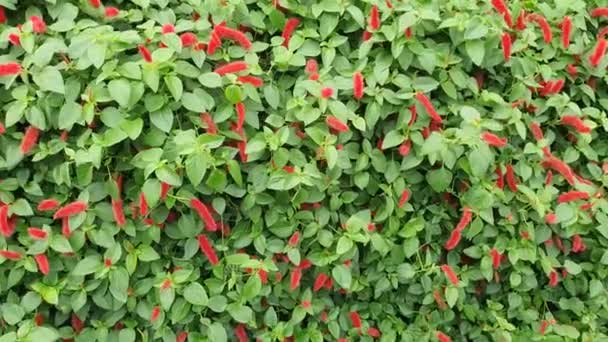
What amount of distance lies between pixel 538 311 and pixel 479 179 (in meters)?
0.57

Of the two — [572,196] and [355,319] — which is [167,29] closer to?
[355,319]

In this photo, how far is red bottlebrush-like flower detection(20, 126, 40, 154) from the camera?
1807 mm

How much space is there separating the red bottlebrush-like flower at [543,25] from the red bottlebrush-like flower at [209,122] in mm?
1144

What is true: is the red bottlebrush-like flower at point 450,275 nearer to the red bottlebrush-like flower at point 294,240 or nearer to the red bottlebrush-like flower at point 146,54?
the red bottlebrush-like flower at point 294,240

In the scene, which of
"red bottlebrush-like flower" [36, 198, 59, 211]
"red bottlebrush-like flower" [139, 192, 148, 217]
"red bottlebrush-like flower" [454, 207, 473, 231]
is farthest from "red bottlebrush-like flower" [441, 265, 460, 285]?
"red bottlebrush-like flower" [36, 198, 59, 211]

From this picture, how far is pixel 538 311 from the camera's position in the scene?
7.76 ft

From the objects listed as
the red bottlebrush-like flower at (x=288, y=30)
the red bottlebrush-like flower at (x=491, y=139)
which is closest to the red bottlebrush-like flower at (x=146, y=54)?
the red bottlebrush-like flower at (x=288, y=30)

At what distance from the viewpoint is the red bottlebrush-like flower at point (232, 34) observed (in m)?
1.95

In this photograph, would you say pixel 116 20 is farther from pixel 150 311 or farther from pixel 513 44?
pixel 513 44

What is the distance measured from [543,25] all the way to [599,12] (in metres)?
0.24

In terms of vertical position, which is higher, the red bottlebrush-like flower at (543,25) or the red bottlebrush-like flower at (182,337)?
the red bottlebrush-like flower at (543,25)

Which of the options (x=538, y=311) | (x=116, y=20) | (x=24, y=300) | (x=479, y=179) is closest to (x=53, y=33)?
(x=116, y=20)

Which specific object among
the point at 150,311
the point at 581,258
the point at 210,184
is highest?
the point at 210,184

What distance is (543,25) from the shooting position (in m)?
2.30
